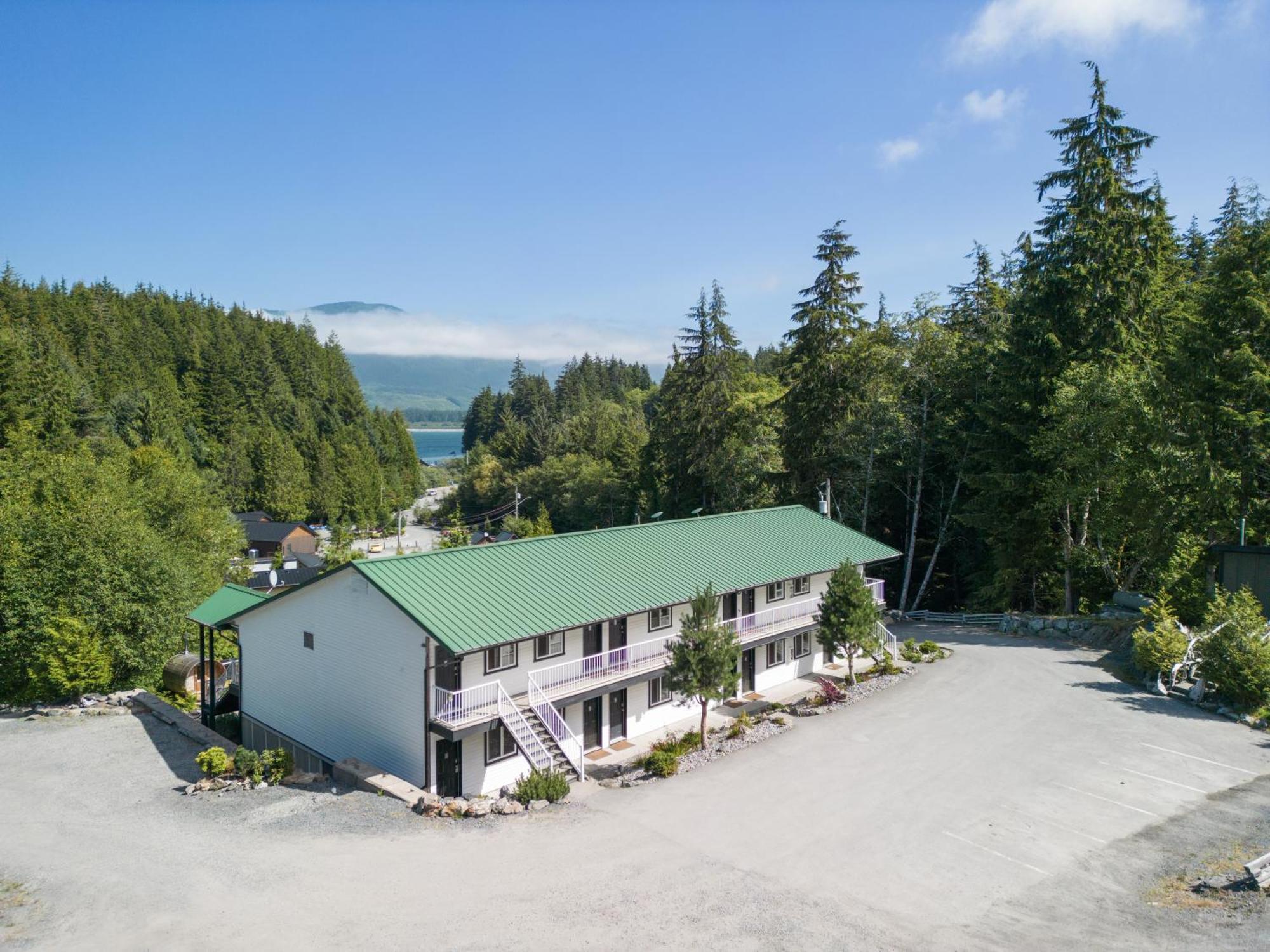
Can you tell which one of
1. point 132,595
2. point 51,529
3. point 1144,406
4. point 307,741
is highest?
point 1144,406

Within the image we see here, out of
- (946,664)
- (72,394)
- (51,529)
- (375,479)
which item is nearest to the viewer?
(946,664)

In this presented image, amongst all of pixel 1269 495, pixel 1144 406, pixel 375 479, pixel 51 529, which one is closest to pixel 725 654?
pixel 1144 406

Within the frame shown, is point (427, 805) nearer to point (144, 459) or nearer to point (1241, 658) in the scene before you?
point (1241, 658)

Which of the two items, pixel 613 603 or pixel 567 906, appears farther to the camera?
pixel 613 603

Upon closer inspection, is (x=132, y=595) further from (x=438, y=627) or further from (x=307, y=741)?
(x=438, y=627)

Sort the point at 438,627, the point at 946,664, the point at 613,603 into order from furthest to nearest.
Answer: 1. the point at 946,664
2. the point at 613,603
3. the point at 438,627

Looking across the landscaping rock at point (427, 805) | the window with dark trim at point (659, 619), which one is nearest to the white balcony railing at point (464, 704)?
the landscaping rock at point (427, 805)

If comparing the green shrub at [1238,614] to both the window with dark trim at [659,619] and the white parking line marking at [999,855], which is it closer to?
the white parking line marking at [999,855]
